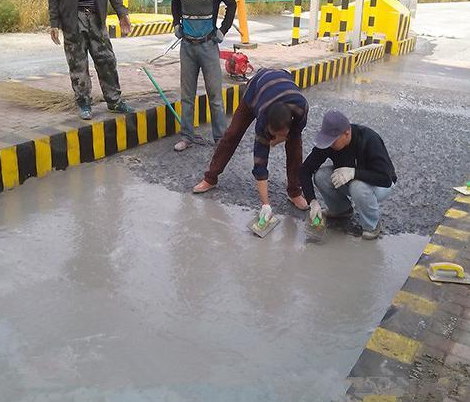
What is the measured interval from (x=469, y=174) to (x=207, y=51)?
238 cm

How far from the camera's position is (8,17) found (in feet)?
37.8

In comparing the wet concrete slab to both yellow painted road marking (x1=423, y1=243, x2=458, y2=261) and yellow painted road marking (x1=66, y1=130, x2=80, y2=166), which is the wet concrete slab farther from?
yellow painted road marking (x1=66, y1=130, x2=80, y2=166)

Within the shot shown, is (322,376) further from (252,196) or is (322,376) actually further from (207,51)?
(207,51)

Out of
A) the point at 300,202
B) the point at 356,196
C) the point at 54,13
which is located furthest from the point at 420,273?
the point at 54,13

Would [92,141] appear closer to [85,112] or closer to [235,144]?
[85,112]

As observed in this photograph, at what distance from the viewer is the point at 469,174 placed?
4.72m

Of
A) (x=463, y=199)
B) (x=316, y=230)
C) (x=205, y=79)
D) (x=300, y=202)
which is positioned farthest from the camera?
(x=205, y=79)

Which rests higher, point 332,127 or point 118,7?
point 118,7

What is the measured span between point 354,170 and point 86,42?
2.62 m

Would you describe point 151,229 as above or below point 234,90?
below

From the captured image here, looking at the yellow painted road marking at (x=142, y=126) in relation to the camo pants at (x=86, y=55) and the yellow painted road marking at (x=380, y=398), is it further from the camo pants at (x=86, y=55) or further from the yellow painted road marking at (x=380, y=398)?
the yellow painted road marking at (x=380, y=398)

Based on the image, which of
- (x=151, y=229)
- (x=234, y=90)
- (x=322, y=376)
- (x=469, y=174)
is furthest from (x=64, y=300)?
(x=234, y=90)

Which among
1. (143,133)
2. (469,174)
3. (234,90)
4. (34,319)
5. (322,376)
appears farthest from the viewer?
(234,90)

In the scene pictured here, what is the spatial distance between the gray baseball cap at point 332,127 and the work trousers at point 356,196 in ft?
1.15
